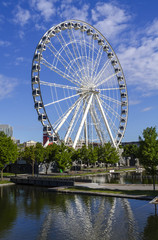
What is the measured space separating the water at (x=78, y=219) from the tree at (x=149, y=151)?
6.60 m

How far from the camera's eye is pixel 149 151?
36.2 m

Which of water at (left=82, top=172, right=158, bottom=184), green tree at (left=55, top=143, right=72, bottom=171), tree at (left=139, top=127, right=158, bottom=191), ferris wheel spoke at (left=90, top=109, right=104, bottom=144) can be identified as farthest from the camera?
ferris wheel spoke at (left=90, top=109, right=104, bottom=144)

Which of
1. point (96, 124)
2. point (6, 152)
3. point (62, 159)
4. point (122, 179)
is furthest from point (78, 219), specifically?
point (96, 124)

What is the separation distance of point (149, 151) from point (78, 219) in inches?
639

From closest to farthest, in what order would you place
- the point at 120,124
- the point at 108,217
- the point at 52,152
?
the point at 108,217 < the point at 52,152 < the point at 120,124

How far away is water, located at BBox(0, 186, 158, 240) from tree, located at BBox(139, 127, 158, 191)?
6.60 m

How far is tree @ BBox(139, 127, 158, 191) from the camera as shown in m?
35.7

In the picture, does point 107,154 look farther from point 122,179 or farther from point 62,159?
point 122,179

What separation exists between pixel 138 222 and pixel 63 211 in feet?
27.7

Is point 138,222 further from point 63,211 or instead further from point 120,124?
point 120,124

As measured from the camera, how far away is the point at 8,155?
5572 cm

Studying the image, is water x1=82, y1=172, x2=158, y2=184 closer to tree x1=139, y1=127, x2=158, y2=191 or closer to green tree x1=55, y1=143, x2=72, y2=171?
green tree x1=55, y1=143, x2=72, y2=171

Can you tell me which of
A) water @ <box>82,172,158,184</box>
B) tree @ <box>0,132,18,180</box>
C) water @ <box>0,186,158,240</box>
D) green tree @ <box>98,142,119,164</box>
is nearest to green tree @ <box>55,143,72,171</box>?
water @ <box>82,172,158,184</box>

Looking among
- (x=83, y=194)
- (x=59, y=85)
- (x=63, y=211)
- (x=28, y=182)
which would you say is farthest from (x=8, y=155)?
(x=63, y=211)
